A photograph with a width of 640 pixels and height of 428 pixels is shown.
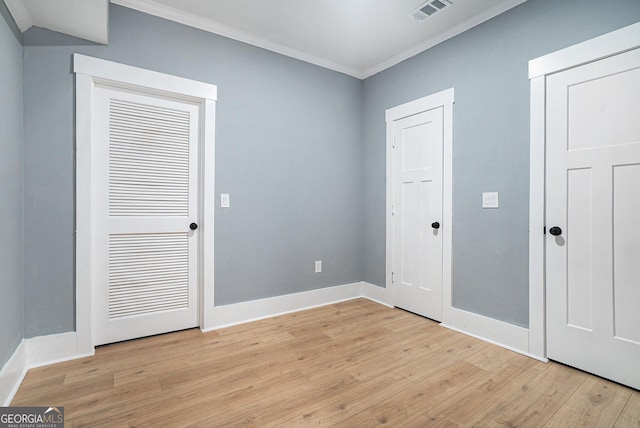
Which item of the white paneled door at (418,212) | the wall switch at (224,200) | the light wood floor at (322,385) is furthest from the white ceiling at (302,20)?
the light wood floor at (322,385)

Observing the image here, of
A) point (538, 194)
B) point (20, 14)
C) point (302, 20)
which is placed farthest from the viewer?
point (302, 20)

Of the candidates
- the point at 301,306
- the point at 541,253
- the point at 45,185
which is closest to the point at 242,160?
the point at 45,185

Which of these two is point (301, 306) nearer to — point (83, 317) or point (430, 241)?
point (430, 241)

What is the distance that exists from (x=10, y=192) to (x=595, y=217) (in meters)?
3.63

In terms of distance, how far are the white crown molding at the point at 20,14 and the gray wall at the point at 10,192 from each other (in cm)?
8

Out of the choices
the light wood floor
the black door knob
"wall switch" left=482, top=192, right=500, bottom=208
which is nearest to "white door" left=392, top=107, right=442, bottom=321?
"wall switch" left=482, top=192, right=500, bottom=208

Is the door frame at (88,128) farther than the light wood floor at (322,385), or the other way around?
the door frame at (88,128)

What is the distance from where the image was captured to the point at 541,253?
2166mm

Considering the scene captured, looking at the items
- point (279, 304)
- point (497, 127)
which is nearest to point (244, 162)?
point (279, 304)

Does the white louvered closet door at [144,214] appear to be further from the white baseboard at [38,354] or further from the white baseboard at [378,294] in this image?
the white baseboard at [378,294]

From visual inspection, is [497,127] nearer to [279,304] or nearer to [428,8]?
[428,8]

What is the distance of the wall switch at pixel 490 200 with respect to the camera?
2.43 m

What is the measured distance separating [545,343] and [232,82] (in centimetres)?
327

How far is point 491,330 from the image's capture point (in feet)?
8.01
